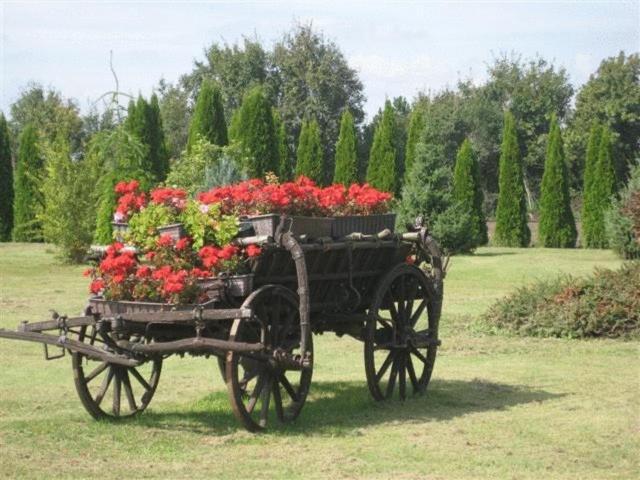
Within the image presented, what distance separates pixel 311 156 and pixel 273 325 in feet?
96.1

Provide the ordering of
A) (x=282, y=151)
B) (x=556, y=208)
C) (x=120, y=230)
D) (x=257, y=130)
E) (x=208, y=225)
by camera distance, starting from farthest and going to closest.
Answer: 1. (x=282, y=151)
2. (x=556, y=208)
3. (x=257, y=130)
4. (x=120, y=230)
5. (x=208, y=225)

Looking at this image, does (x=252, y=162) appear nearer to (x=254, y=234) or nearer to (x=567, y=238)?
(x=567, y=238)

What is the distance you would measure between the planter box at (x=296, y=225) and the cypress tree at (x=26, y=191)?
90.5 feet

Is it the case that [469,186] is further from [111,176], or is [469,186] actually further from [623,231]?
[111,176]

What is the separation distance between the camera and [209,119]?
1318 inches

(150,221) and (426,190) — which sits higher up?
(426,190)

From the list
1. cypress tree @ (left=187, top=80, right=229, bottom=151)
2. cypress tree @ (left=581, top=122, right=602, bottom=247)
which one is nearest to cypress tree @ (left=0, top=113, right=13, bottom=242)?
cypress tree @ (left=187, top=80, right=229, bottom=151)

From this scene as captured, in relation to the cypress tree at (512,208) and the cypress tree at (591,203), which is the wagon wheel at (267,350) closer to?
the cypress tree at (591,203)

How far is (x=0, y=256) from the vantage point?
30703mm

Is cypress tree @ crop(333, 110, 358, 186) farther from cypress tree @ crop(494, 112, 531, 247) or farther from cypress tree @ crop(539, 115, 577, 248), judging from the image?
cypress tree @ crop(539, 115, 577, 248)

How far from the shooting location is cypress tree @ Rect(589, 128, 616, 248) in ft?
112

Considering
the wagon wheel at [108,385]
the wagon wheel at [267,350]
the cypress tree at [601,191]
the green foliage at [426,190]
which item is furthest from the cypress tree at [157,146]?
the wagon wheel at [267,350]

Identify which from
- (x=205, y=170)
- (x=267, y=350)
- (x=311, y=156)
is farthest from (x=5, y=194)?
(x=267, y=350)

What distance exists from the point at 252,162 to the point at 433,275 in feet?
74.1
